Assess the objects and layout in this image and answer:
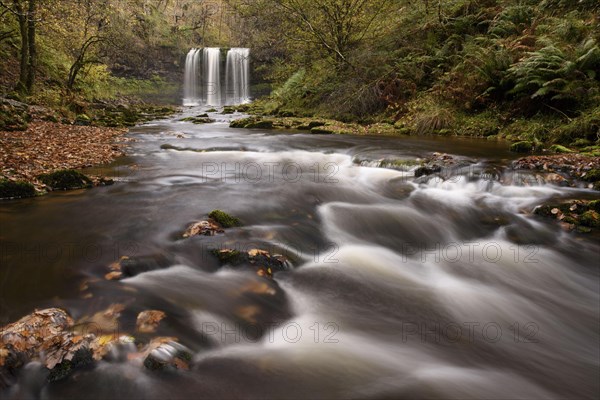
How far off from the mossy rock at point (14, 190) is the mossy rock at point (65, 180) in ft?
1.09

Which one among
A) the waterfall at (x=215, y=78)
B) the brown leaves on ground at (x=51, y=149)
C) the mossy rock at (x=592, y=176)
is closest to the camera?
the mossy rock at (x=592, y=176)

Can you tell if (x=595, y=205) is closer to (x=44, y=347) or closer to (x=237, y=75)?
(x=44, y=347)

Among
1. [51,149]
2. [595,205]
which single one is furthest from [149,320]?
[51,149]

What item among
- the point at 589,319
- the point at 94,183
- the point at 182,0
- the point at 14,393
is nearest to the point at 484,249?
the point at 589,319

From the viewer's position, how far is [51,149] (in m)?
7.61

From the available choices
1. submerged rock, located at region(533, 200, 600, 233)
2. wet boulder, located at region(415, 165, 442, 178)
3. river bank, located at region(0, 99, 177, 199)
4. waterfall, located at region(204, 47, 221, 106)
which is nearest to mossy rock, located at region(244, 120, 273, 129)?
river bank, located at region(0, 99, 177, 199)

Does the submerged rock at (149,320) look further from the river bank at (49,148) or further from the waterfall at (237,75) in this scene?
the waterfall at (237,75)

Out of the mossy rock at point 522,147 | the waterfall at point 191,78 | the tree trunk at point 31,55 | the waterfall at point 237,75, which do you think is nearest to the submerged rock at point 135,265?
the mossy rock at point 522,147

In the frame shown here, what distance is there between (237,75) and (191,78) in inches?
209

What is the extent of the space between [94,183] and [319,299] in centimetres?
419

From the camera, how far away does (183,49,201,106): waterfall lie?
36.2 meters

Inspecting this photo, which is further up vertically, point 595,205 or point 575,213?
point 595,205

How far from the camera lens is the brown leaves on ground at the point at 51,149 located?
5939 mm

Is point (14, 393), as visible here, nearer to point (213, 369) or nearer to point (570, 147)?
point (213, 369)
